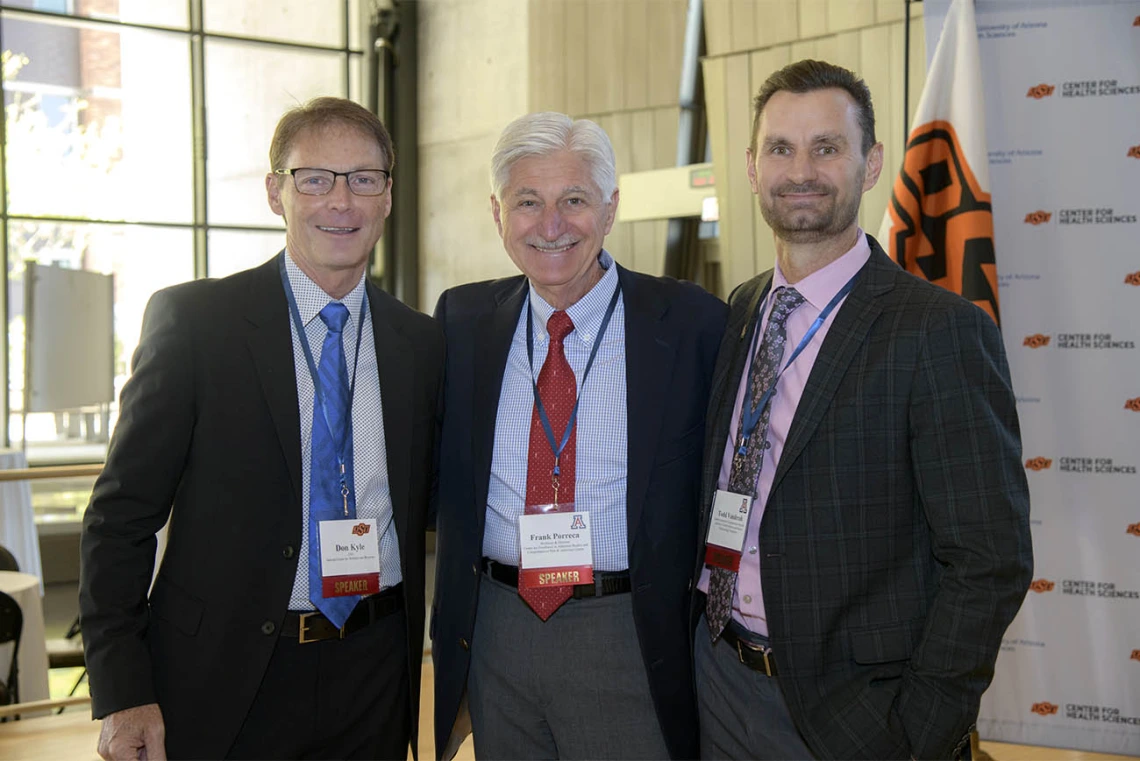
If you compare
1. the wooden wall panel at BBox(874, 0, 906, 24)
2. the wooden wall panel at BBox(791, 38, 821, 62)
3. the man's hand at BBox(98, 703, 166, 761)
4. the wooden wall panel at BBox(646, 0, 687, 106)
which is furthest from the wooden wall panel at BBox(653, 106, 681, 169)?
the man's hand at BBox(98, 703, 166, 761)

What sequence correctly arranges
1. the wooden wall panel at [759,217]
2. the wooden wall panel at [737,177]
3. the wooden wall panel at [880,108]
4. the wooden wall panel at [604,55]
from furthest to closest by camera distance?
the wooden wall panel at [604,55], the wooden wall panel at [737,177], the wooden wall panel at [759,217], the wooden wall panel at [880,108]

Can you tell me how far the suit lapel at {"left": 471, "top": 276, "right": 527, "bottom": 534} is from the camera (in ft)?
6.94

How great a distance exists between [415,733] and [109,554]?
0.74 meters

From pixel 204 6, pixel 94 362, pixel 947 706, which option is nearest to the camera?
pixel 947 706

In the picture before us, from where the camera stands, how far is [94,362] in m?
8.56

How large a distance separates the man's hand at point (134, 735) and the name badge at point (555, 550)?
2.43ft

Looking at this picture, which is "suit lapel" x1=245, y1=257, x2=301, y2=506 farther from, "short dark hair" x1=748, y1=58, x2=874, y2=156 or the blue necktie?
"short dark hair" x1=748, y1=58, x2=874, y2=156

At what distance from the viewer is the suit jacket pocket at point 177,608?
6.15 ft

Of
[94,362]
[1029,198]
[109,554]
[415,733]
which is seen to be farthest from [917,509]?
[94,362]

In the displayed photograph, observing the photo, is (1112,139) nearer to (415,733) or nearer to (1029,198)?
(1029,198)

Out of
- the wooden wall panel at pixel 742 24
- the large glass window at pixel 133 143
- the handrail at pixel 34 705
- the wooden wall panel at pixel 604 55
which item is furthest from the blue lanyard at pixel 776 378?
the large glass window at pixel 133 143

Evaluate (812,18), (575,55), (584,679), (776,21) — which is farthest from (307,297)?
(575,55)

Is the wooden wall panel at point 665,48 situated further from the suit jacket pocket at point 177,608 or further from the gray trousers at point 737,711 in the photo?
the suit jacket pocket at point 177,608

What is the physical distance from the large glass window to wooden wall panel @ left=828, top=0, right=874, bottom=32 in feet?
17.1
